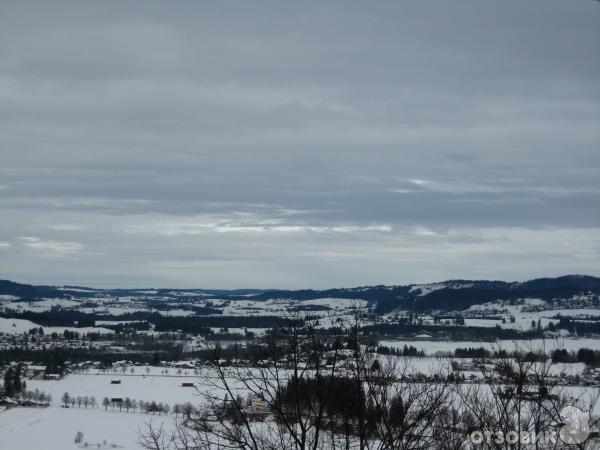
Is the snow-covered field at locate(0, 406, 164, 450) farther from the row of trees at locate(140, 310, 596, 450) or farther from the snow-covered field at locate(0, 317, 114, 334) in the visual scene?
the snow-covered field at locate(0, 317, 114, 334)

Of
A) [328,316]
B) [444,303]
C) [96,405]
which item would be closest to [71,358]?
[96,405]

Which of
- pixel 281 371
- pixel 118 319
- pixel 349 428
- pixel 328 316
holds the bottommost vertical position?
pixel 118 319

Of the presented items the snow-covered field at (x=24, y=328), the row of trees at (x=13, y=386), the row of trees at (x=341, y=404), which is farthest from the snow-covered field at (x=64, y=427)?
the snow-covered field at (x=24, y=328)

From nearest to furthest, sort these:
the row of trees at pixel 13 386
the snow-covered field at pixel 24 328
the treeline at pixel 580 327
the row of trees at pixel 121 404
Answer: the row of trees at pixel 121 404 < the row of trees at pixel 13 386 < the treeline at pixel 580 327 < the snow-covered field at pixel 24 328

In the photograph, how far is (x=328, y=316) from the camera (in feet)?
28.2

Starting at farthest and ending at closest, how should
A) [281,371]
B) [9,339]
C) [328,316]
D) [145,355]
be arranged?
[9,339]
[145,355]
[328,316]
[281,371]

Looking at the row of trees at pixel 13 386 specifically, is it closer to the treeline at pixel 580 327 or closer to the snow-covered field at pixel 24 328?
the snow-covered field at pixel 24 328

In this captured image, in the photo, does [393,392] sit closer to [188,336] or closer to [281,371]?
[281,371]

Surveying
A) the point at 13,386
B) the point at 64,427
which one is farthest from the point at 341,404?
the point at 13,386

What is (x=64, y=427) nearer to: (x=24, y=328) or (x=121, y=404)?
(x=121, y=404)

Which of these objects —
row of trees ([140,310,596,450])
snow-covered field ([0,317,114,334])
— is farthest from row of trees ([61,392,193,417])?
→ snow-covered field ([0,317,114,334])

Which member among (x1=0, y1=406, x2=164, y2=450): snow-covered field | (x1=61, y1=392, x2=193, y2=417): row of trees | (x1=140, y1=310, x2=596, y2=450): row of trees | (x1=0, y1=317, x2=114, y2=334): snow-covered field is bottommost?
(x1=0, y1=317, x2=114, y2=334): snow-covered field

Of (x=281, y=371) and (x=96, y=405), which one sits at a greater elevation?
(x=281, y=371)

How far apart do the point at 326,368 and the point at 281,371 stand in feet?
3.39
